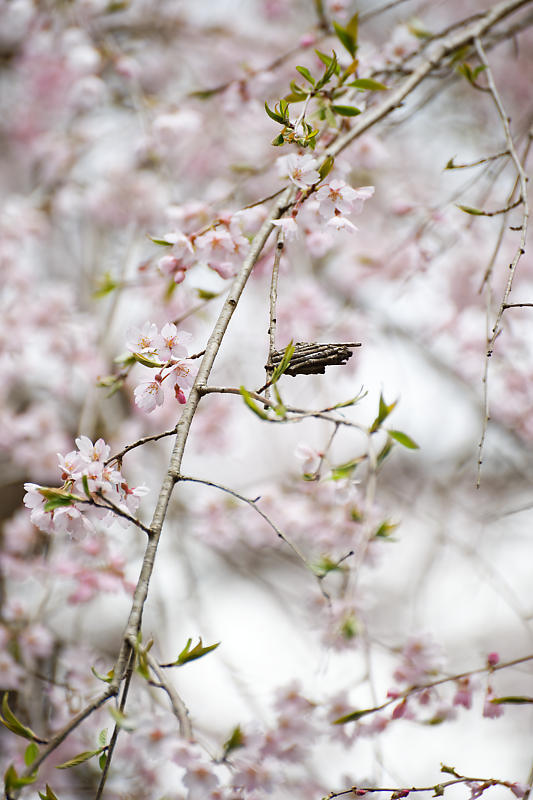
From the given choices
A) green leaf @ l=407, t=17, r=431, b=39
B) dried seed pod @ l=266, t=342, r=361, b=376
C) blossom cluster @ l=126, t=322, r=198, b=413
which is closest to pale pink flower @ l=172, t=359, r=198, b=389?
blossom cluster @ l=126, t=322, r=198, b=413

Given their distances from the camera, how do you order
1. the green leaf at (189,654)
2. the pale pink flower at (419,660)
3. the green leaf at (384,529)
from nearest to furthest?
the green leaf at (189,654) < the green leaf at (384,529) < the pale pink flower at (419,660)

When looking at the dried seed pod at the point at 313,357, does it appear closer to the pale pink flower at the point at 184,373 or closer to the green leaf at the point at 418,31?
the pale pink flower at the point at 184,373

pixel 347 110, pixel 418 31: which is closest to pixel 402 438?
pixel 347 110

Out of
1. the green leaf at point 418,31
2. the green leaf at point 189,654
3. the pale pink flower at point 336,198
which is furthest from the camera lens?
the green leaf at point 418,31

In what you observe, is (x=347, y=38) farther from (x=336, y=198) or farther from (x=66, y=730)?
(x=66, y=730)

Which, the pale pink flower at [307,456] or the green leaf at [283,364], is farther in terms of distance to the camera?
the pale pink flower at [307,456]

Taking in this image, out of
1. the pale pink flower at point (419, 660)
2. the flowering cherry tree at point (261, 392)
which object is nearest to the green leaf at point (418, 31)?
the flowering cherry tree at point (261, 392)

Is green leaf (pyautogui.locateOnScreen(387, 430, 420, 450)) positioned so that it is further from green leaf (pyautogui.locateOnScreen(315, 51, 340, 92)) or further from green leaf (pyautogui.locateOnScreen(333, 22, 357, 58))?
green leaf (pyautogui.locateOnScreen(333, 22, 357, 58))
